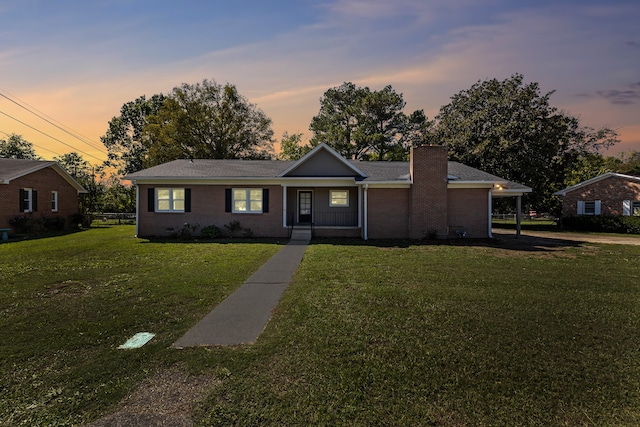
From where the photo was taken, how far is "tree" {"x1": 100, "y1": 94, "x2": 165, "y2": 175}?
1666 inches

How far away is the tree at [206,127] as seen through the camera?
1307 inches

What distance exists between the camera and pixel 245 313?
5426 mm

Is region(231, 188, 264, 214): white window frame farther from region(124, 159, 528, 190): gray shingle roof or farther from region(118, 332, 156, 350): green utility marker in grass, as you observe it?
region(118, 332, 156, 350): green utility marker in grass

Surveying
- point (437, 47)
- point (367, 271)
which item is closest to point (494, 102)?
point (437, 47)

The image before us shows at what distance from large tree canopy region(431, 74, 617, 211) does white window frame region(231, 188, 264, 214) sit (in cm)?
1851

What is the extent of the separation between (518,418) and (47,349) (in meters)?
5.06

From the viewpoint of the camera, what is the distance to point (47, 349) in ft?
13.2

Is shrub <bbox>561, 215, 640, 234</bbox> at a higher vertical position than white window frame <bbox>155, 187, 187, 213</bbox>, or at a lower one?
lower

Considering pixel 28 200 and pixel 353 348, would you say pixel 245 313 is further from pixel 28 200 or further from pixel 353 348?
pixel 28 200

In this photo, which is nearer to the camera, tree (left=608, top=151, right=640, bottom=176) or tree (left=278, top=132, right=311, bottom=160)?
tree (left=278, top=132, right=311, bottom=160)

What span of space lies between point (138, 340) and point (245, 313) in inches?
62.4

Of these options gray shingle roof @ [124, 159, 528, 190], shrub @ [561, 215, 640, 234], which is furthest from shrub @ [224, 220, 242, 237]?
shrub @ [561, 215, 640, 234]

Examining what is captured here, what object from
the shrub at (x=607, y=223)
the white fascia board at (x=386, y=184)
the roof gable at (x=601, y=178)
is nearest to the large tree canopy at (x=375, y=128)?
the roof gable at (x=601, y=178)

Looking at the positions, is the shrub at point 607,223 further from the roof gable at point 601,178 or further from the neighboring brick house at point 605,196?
the roof gable at point 601,178
